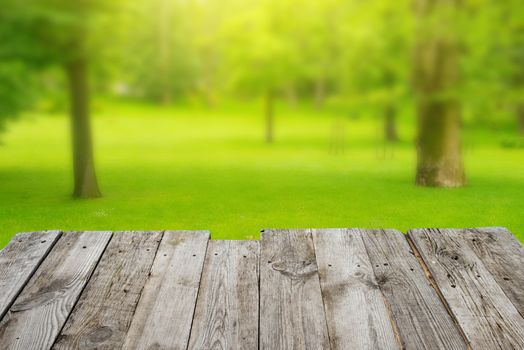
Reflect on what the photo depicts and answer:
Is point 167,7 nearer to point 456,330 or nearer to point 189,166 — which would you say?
point 189,166

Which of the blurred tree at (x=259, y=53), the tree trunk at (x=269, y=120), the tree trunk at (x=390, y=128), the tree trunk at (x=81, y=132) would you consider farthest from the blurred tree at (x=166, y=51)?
the tree trunk at (x=81, y=132)

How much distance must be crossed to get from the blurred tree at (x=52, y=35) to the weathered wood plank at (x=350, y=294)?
5.37 m

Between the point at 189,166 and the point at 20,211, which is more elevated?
the point at 20,211

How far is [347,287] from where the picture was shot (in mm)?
1661

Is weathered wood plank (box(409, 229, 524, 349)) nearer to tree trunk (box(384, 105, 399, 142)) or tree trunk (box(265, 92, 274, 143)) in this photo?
tree trunk (box(384, 105, 399, 142))

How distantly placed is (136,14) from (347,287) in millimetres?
6050

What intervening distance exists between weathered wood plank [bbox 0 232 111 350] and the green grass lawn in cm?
407

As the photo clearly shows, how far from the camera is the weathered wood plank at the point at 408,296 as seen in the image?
139 cm

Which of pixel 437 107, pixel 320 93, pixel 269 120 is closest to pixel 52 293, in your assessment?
pixel 437 107

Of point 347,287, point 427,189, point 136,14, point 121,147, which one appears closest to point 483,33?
point 427,189

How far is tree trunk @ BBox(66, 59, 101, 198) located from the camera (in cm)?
750

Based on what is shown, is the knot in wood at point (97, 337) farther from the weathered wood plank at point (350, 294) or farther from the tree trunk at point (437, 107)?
the tree trunk at point (437, 107)

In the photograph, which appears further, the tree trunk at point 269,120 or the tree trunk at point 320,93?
the tree trunk at point 320,93

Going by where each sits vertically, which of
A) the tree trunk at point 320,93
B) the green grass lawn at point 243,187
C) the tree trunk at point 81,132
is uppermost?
the tree trunk at point 81,132
